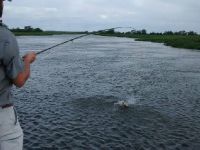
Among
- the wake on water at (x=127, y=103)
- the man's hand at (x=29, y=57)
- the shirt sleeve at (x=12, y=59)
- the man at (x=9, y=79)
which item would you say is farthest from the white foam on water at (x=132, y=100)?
the shirt sleeve at (x=12, y=59)

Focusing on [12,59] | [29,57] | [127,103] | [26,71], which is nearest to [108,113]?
[127,103]

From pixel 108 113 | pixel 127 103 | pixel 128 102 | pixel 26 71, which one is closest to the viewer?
pixel 26 71

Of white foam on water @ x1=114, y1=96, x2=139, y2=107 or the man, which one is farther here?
white foam on water @ x1=114, y1=96, x2=139, y2=107

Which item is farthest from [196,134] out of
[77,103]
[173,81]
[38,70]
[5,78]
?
[38,70]

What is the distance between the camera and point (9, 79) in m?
4.87

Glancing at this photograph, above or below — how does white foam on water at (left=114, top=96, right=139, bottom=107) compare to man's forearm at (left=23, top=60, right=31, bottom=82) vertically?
below

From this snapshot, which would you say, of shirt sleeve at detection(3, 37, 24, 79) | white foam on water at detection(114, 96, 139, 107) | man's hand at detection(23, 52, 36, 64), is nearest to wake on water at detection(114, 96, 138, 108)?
white foam on water at detection(114, 96, 139, 107)

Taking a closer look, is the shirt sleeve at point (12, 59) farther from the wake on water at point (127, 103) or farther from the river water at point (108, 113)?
the wake on water at point (127, 103)

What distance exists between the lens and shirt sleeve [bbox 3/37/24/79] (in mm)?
4645

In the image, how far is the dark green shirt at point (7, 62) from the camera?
4.64 meters

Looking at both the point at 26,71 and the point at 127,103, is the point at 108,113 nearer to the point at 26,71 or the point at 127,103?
the point at 127,103

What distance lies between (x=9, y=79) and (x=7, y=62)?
269 mm

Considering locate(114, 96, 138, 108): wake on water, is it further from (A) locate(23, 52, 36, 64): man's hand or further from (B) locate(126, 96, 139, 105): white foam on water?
(A) locate(23, 52, 36, 64): man's hand

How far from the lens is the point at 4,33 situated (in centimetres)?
467
